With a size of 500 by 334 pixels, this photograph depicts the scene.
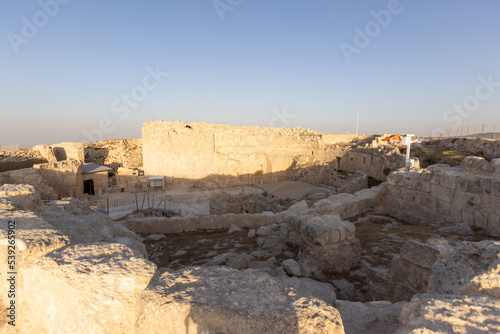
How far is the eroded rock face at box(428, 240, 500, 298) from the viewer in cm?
211

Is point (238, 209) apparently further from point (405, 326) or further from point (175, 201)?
point (405, 326)

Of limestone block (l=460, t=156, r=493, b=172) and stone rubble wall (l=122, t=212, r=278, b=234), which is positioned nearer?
limestone block (l=460, t=156, r=493, b=172)

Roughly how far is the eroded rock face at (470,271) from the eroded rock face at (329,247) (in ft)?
5.84

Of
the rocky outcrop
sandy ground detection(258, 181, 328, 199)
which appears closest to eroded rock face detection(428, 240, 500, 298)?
the rocky outcrop

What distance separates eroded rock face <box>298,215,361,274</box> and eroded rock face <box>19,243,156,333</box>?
10.0 feet

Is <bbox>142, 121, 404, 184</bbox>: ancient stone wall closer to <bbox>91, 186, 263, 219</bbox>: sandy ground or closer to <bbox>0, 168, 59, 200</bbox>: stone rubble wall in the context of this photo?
<bbox>91, 186, 263, 219</bbox>: sandy ground

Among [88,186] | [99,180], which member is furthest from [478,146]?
[88,186]

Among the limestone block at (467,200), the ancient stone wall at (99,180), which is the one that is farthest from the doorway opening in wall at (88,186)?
the limestone block at (467,200)

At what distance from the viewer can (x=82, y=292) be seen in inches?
67.7

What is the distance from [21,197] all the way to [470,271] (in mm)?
5219

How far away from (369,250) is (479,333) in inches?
154

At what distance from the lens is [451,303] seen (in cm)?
176

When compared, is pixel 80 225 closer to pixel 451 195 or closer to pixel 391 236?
pixel 391 236

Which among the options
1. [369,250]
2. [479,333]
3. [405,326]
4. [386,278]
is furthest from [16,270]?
[369,250]
